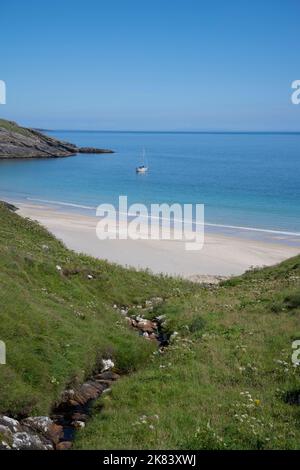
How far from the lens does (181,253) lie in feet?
170

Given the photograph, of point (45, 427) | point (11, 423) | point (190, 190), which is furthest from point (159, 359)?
point (190, 190)

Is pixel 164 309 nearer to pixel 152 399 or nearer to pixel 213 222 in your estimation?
pixel 152 399

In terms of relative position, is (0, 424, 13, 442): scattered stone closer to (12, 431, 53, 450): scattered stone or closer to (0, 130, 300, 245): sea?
(12, 431, 53, 450): scattered stone

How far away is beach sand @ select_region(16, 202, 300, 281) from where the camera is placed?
44906 millimetres

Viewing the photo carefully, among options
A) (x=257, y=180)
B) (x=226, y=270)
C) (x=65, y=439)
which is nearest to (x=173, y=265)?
(x=226, y=270)

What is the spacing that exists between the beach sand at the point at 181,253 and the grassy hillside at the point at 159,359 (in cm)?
1580

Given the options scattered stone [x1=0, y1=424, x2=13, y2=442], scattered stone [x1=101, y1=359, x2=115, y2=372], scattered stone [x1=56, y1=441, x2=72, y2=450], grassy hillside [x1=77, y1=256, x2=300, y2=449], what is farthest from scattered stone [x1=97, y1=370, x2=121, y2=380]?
scattered stone [x1=0, y1=424, x2=13, y2=442]

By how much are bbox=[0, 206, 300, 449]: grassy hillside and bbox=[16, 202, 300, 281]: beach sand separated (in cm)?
1580

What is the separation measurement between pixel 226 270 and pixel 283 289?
18364mm

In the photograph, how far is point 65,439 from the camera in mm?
13398

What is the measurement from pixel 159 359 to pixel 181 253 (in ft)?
112

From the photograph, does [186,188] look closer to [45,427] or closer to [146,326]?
[146,326]

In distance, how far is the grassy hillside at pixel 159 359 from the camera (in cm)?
1261

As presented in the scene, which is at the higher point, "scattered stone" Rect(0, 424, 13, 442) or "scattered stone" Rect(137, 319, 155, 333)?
"scattered stone" Rect(0, 424, 13, 442)
